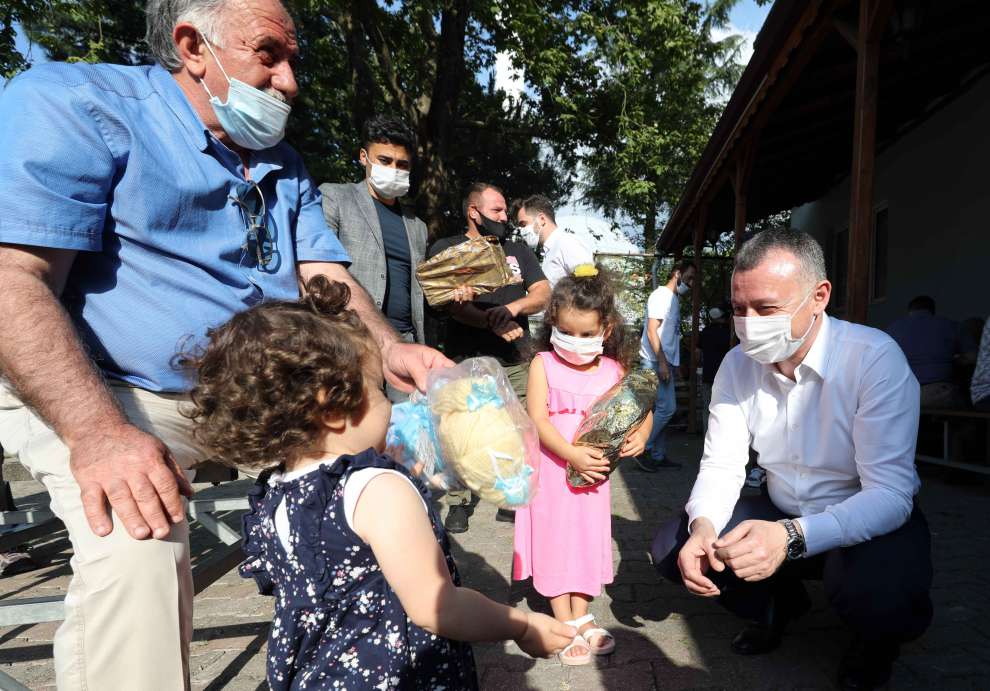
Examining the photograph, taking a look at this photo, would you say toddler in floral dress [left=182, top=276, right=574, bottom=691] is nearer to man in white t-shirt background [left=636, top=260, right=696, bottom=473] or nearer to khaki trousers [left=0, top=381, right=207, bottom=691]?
khaki trousers [left=0, top=381, right=207, bottom=691]

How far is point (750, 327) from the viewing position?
236 centimetres

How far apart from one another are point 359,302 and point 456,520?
2.49 metres

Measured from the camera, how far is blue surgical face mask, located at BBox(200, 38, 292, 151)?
72.7 inches

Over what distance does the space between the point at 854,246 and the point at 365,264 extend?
3011 millimetres

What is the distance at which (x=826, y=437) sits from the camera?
2375 millimetres

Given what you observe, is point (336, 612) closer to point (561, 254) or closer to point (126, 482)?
point (126, 482)

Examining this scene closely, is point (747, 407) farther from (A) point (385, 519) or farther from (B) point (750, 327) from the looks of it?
(A) point (385, 519)

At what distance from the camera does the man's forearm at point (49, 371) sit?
127cm

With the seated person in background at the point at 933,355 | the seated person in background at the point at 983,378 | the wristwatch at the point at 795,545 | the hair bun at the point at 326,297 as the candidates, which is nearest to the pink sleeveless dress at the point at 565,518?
the wristwatch at the point at 795,545

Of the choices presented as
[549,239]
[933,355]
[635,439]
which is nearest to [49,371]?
[635,439]

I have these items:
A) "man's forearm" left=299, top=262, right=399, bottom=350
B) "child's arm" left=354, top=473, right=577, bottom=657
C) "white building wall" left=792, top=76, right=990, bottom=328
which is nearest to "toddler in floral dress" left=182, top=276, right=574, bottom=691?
"child's arm" left=354, top=473, right=577, bottom=657

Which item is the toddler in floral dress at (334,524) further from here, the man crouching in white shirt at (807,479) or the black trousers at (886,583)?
the black trousers at (886,583)

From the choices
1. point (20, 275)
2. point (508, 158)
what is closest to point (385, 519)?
point (20, 275)

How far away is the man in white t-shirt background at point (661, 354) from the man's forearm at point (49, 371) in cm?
531
